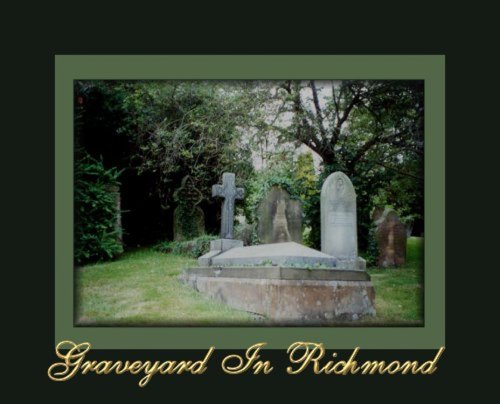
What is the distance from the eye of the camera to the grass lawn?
8.69 meters

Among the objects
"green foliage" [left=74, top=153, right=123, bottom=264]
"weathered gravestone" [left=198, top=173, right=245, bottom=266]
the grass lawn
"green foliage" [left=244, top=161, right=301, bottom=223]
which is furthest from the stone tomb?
"green foliage" [left=244, top=161, right=301, bottom=223]

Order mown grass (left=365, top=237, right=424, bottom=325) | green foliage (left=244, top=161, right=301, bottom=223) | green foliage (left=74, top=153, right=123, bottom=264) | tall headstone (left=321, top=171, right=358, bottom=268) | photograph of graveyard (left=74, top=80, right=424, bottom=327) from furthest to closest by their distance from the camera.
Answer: green foliage (left=244, top=161, right=301, bottom=223) → green foliage (left=74, top=153, right=123, bottom=264) → tall headstone (left=321, top=171, right=358, bottom=268) → photograph of graveyard (left=74, top=80, right=424, bottom=327) → mown grass (left=365, top=237, right=424, bottom=325)

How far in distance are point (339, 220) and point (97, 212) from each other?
17.4ft

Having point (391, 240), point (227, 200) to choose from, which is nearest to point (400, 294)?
point (227, 200)

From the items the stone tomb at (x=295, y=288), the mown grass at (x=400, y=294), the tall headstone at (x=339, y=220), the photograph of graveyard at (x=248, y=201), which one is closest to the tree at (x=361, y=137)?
the photograph of graveyard at (x=248, y=201)

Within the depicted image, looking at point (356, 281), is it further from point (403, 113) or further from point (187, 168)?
point (187, 168)

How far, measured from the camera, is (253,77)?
28.6ft

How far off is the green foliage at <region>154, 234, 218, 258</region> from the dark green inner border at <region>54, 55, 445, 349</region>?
641 cm

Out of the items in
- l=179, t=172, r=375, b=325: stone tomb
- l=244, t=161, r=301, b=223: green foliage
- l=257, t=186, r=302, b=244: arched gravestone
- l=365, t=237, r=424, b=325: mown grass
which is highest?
l=244, t=161, r=301, b=223: green foliage

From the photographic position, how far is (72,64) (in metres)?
8.69

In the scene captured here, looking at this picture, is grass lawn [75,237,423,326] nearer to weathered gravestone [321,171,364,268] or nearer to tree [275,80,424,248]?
weathered gravestone [321,171,364,268]

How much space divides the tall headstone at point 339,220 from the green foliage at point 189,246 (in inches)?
156

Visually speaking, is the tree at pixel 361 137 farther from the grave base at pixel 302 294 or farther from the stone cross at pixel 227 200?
the grave base at pixel 302 294

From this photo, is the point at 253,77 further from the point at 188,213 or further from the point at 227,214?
the point at 188,213
